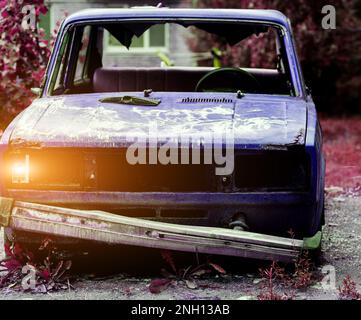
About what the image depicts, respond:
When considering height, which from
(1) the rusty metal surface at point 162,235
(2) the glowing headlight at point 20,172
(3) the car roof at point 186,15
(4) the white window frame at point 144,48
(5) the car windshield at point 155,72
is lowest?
(4) the white window frame at point 144,48

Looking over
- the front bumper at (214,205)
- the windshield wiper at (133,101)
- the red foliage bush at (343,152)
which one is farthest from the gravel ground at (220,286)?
the red foliage bush at (343,152)

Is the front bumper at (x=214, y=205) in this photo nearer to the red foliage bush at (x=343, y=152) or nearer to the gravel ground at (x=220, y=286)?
the gravel ground at (x=220, y=286)

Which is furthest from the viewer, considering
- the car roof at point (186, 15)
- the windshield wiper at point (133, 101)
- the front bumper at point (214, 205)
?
the car roof at point (186, 15)

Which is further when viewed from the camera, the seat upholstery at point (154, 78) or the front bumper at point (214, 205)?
the seat upholstery at point (154, 78)

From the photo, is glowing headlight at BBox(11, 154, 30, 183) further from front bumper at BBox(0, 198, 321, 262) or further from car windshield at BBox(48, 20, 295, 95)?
car windshield at BBox(48, 20, 295, 95)

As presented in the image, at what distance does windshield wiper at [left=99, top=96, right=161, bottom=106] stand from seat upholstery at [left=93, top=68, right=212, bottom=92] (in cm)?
161

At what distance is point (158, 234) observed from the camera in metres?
4.77

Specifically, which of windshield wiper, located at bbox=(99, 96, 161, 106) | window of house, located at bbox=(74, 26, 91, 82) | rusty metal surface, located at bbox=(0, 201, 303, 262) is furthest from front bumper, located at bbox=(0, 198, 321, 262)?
window of house, located at bbox=(74, 26, 91, 82)

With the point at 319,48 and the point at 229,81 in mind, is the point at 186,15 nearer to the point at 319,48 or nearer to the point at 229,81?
the point at 229,81

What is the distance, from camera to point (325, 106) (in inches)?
756

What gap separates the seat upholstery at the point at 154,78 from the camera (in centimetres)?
735

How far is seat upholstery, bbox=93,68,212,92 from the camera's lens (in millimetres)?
7348
